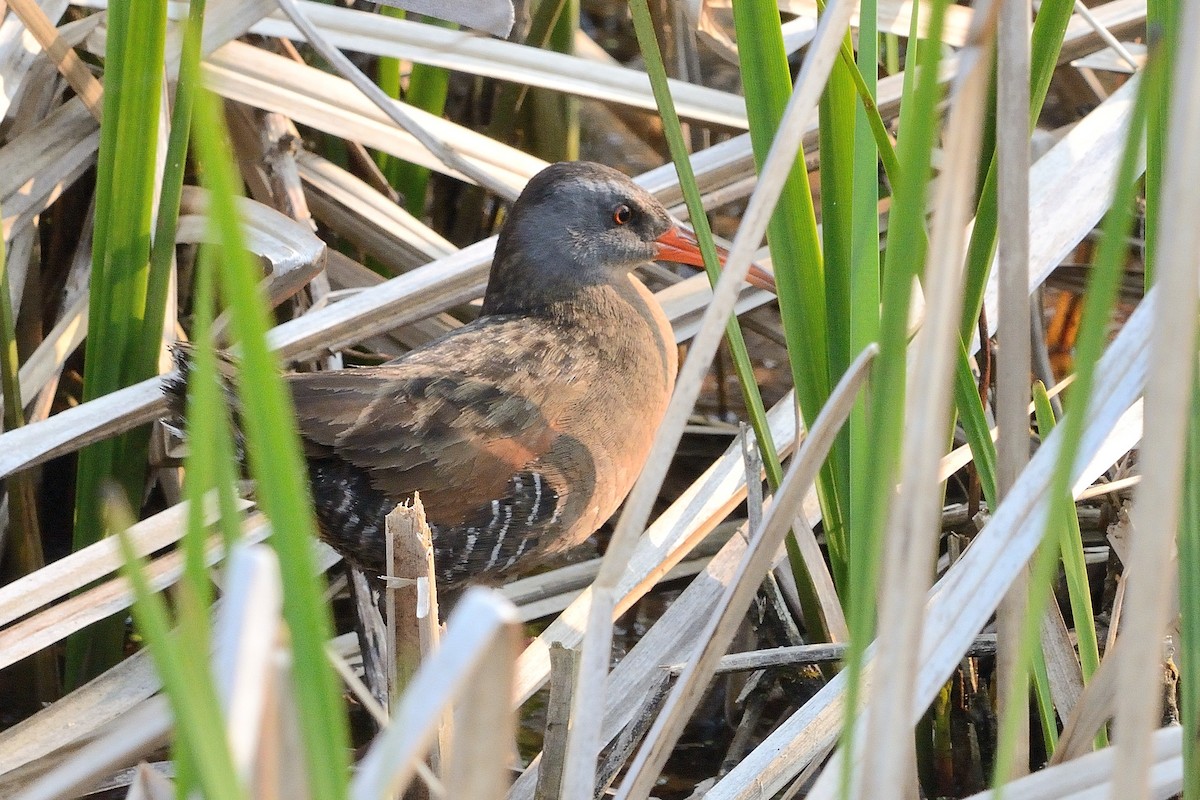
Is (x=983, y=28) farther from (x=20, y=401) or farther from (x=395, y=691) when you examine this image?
(x=20, y=401)

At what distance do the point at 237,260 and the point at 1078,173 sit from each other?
1.89m

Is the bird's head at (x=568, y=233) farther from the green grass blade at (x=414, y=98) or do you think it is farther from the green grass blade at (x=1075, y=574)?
the green grass blade at (x=1075, y=574)

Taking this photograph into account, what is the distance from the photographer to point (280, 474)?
0.69 meters

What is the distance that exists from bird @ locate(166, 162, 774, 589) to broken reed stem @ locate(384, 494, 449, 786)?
13.4 inches

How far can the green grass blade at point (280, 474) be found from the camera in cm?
64

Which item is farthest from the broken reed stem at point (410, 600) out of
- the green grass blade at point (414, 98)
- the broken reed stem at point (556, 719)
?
the green grass blade at point (414, 98)

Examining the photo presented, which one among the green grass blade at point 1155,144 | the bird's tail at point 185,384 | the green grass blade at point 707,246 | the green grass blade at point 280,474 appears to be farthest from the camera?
the bird's tail at point 185,384

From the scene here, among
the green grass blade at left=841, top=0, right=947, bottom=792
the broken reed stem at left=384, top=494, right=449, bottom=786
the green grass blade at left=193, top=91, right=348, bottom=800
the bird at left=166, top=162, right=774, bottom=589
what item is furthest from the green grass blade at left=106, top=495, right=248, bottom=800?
the bird at left=166, top=162, right=774, bottom=589

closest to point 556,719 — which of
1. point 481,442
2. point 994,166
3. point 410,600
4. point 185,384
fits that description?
point 410,600

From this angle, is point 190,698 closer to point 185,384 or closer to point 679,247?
point 185,384

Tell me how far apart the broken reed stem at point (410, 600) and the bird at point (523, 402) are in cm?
34

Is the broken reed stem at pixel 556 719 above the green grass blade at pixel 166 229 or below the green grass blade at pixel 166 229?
below

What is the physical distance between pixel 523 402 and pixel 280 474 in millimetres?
1320

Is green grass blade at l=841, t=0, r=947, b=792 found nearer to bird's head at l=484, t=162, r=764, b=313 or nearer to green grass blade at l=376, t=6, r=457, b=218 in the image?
bird's head at l=484, t=162, r=764, b=313
